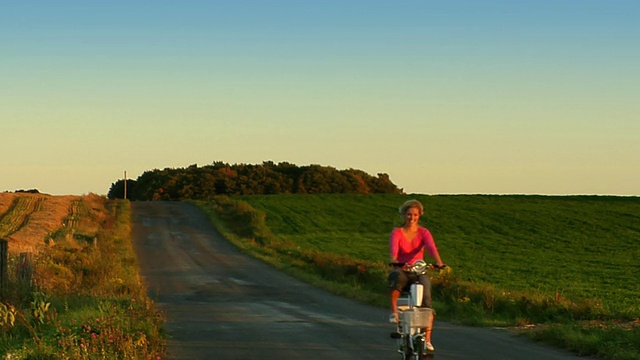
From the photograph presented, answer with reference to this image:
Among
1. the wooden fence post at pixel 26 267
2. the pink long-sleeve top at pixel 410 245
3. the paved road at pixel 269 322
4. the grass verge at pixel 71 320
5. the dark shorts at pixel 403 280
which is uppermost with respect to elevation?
the pink long-sleeve top at pixel 410 245

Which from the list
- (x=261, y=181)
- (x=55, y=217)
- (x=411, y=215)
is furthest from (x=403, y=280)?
(x=261, y=181)

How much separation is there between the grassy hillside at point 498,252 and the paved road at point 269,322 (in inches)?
42.7

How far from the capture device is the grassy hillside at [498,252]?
18875 mm

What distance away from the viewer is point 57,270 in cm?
2448

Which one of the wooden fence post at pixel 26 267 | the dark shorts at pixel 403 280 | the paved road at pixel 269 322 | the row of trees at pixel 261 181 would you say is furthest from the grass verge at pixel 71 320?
the row of trees at pixel 261 181

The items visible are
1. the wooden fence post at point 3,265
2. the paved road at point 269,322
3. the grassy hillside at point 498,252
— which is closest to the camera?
the paved road at point 269,322

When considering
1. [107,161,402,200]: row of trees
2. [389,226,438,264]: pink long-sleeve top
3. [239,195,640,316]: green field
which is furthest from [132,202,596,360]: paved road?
[107,161,402,200]: row of trees

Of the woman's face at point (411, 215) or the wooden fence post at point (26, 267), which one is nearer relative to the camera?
Result: the woman's face at point (411, 215)

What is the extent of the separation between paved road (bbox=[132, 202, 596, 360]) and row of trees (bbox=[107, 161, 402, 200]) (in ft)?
230

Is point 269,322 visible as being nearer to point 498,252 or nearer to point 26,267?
point 26,267

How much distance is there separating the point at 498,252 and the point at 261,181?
6505 cm

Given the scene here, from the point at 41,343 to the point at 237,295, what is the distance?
49.6 feet

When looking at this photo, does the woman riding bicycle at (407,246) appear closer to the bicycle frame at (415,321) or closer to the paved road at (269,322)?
the bicycle frame at (415,321)

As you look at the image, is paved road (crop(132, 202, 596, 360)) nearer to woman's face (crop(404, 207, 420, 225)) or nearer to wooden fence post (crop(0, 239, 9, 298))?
woman's face (crop(404, 207, 420, 225))
